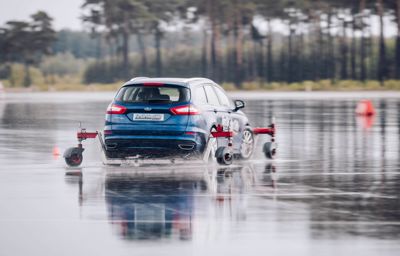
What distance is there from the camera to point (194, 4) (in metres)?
153

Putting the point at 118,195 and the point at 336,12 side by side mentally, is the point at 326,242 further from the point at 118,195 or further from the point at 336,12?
the point at 336,12

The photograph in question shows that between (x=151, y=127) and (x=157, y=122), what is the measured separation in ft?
0.41

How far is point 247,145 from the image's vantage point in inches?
945

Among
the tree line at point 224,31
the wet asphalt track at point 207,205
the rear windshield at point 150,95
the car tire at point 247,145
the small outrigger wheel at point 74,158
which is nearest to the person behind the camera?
the wet asphalt track at point 207,205

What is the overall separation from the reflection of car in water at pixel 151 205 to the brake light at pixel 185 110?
184 cm

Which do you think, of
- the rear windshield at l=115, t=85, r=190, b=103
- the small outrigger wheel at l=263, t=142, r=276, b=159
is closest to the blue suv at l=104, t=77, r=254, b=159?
the rear windshield at l=115, t=85, r=190, b=103

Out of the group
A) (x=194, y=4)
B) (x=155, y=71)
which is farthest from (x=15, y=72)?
(x=194, y=4)

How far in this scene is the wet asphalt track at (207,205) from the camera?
12.3 m

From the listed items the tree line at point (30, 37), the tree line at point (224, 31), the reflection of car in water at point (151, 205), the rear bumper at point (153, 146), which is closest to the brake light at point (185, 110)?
the rear bumper at point (153, 146)

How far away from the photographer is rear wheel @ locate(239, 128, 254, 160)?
936 inches

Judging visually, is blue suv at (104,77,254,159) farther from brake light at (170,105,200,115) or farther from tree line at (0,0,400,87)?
tree line at (0,0,400,87)

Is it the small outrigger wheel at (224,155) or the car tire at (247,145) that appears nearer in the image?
the small outrigger wheel at (224,155)

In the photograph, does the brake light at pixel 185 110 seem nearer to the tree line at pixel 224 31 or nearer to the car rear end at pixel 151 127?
the car rear end at pixel 151 127

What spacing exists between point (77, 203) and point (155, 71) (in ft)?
512
